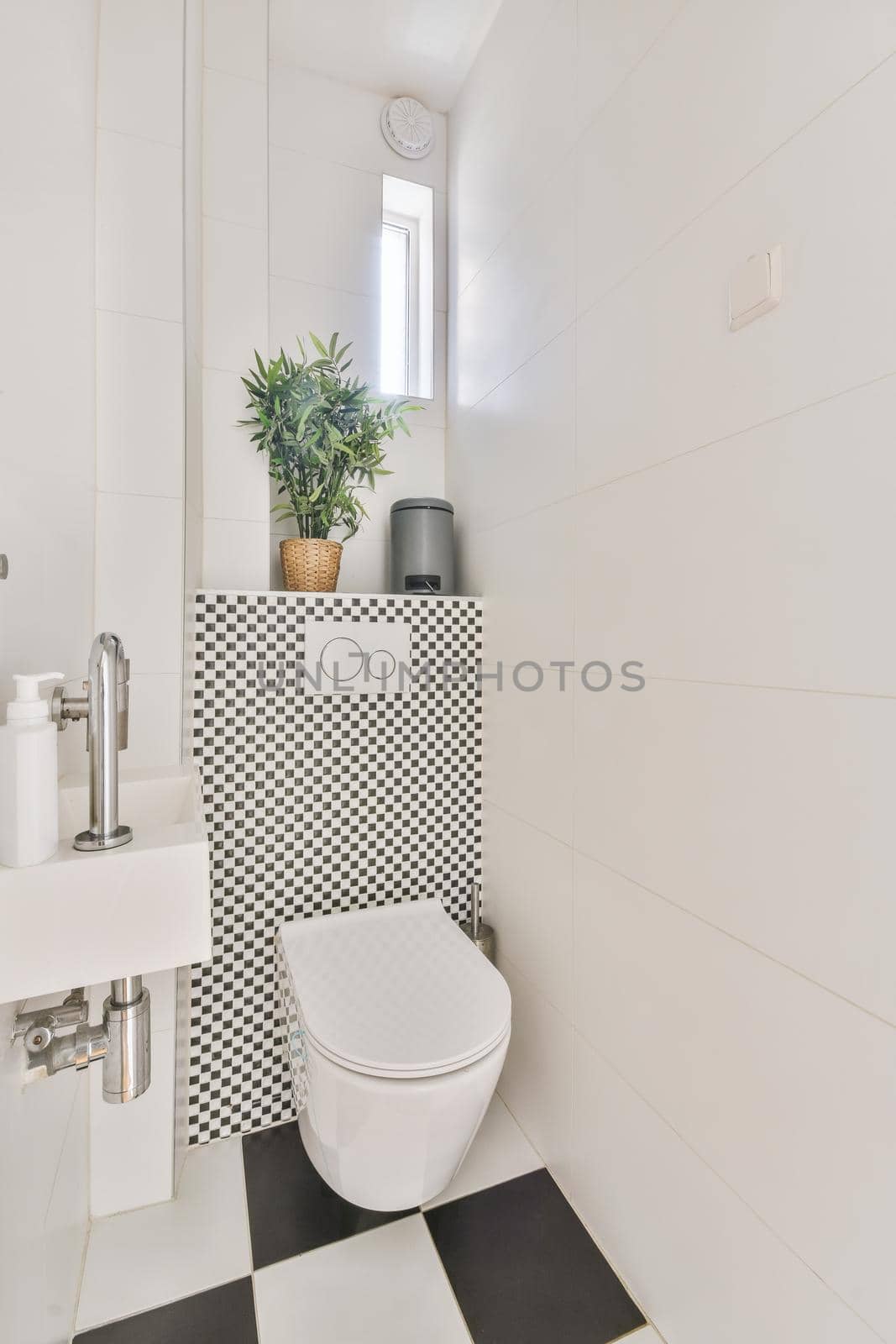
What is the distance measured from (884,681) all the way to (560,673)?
2.14ft

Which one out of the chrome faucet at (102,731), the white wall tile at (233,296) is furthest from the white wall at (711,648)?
the chrome faucet at (102,731)

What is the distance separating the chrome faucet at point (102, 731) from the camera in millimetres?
574

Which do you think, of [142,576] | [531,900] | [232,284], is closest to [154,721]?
[142,576]

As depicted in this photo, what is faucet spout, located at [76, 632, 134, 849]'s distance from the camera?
0.57 m

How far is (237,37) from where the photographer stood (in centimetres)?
154

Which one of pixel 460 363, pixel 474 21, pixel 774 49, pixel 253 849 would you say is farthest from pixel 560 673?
pixel 474 21

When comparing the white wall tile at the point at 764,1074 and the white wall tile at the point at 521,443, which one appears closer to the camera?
the white wall tile at the point at 764,1074

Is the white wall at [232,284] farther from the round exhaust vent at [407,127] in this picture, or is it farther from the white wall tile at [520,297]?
the white wall tile at [520,297]

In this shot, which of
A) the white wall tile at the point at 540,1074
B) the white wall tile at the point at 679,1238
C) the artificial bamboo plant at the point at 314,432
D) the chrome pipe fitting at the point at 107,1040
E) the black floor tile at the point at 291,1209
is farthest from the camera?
the artificial bamboo plant at the point at 314,432

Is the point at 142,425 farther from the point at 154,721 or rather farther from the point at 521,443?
the point at 521,443

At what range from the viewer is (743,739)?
32.4 inches

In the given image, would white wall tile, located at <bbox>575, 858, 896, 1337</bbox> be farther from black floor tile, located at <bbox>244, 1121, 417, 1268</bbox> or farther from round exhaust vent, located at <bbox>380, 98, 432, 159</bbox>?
round exhaust vent, located at <bbox>380, 98, 432, 159</bbox>

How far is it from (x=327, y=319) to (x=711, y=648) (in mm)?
1501

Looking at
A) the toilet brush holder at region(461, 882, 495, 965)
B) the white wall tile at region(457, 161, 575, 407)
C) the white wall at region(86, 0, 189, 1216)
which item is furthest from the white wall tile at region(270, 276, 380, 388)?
the toilet brush holder at region(461, 882, 495, 965)
